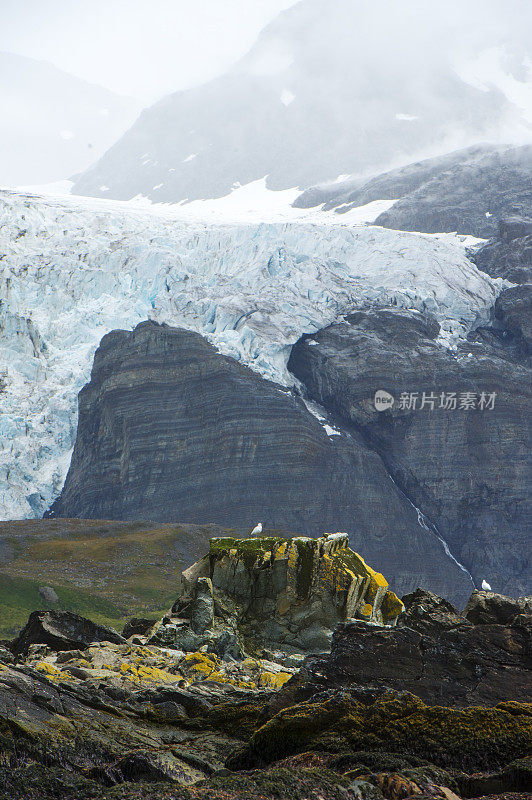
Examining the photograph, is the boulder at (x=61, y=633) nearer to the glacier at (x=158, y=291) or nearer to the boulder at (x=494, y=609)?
the boulder at (x=494, y=609)

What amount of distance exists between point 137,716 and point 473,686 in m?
8.21

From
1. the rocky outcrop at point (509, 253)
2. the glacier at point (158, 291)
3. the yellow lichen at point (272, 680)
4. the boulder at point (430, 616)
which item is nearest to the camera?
the boulder at point (430, 616)

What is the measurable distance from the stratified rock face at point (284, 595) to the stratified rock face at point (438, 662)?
952 centimetres

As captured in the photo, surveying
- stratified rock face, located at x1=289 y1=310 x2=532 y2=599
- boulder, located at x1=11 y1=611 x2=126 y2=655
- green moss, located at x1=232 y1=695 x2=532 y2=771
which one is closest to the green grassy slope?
boulder, located at x1=11 y1=611 x2=126 y2=655

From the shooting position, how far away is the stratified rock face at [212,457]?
138750 mm

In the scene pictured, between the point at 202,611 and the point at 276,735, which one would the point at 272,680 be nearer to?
the point at 202,611

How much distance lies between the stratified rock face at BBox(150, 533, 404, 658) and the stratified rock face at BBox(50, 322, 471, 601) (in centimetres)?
10443

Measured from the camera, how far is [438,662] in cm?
1977

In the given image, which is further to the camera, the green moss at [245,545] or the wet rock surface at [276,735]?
the green moss at [245,545]

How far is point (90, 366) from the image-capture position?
14225 cm

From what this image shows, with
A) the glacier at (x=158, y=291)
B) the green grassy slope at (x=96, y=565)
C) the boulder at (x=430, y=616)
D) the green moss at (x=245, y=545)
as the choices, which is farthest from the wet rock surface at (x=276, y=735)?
the glacier at (x=158, y=291)

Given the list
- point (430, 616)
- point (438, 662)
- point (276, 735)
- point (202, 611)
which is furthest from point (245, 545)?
point (276, 735)

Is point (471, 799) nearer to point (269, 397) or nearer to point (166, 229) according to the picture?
point (269, 397)

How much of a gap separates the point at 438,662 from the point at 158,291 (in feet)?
428
